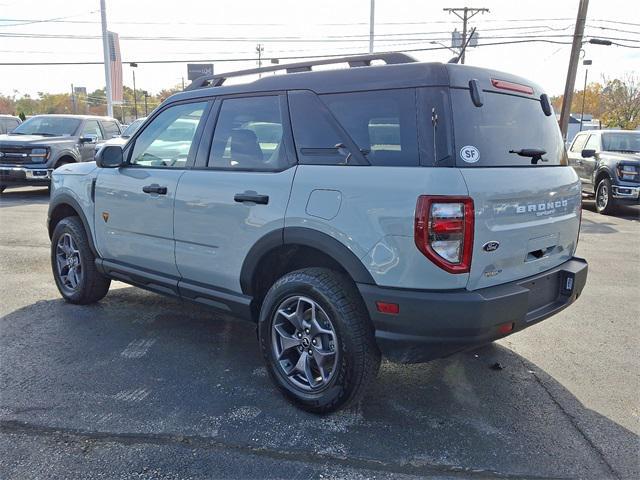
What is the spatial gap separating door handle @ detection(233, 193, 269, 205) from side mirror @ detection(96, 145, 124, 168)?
4.79 ft

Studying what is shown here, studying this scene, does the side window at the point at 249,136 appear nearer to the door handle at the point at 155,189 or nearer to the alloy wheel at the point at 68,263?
the door handle at the point at 155,189

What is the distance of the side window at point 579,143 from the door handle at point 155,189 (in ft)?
40.1

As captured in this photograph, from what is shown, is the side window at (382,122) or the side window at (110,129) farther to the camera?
the side window at (110,129)

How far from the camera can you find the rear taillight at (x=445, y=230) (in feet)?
8.44

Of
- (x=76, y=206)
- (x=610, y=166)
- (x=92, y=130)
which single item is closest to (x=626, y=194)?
(x=610, y=166)

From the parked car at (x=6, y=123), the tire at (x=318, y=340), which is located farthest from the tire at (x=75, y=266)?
the parked car at (x=6, y=123)

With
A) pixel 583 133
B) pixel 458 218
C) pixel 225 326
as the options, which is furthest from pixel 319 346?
pixel 583 133

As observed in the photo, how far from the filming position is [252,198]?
3273 millimetres

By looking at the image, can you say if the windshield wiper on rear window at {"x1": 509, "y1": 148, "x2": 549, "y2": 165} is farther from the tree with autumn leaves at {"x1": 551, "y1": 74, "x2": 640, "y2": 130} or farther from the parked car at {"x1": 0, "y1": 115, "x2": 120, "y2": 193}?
the tree with autumn leaves at {"x1": 551, "y1": 74, "x2": 640, "y2": 130}

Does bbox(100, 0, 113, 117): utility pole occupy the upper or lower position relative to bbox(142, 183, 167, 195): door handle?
upper

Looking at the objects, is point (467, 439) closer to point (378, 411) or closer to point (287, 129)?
point (378, 411)

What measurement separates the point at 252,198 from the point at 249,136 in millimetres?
525

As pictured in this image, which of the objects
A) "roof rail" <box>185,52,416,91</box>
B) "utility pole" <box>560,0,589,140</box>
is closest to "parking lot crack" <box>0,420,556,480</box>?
"roof rail" <box>185,52,416,91</box>

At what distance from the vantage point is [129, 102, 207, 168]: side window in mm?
3912
